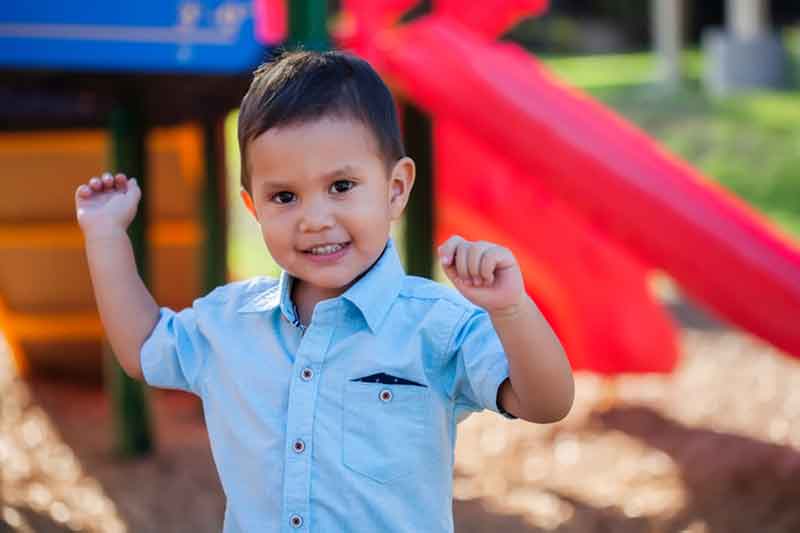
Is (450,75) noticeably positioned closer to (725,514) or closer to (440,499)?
(725,514)

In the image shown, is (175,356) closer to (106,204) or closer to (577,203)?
(106,204)

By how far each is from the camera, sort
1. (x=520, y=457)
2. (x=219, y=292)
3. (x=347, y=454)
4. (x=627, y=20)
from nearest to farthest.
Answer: (x=347, y=454) → (x=219, y=292) → (x=520, y=457) → (x=627, y=20)

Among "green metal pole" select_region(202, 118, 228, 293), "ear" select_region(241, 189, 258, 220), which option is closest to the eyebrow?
"ear" select_region(241, 189, 258, 220)

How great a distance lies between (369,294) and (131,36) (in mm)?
1809

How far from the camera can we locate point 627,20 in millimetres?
17922

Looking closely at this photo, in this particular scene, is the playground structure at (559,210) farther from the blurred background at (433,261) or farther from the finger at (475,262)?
the finger at (475,262)

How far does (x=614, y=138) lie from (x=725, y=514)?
3.80ft

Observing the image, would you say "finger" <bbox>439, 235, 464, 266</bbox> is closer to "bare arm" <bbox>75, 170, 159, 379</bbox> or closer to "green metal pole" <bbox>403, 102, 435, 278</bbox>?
"bare arm" <bbox>75, 170, 159, 379</bbox>

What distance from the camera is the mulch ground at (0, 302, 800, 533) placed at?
3088mm

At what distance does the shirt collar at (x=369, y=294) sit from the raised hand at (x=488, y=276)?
0.19 m

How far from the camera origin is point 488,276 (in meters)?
1.42

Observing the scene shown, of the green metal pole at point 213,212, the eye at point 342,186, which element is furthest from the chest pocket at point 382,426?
the green metal pole at point 213,212

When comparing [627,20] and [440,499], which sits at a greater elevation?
[440,499]

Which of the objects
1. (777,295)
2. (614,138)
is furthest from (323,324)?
(614,138)
